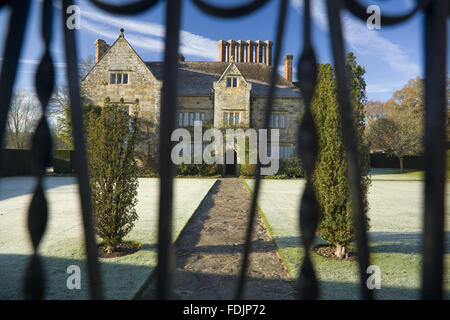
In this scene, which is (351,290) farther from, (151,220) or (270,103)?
(151,220)

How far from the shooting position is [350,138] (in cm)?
65

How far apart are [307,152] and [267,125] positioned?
5.2 inches

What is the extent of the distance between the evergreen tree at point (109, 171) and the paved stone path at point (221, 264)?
1.14 m

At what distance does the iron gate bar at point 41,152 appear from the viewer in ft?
2.39

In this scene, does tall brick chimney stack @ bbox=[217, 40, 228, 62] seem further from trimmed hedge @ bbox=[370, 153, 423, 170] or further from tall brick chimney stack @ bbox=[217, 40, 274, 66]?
trimmed hedge @ bbox=[370, 153, 423, 170]

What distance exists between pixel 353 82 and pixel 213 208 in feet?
18.0

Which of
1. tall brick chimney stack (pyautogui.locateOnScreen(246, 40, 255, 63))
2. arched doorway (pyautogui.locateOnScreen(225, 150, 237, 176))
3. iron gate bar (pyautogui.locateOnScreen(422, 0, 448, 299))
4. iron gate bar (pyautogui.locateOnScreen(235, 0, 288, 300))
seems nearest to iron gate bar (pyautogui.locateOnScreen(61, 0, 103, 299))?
iron gate bar (pyautogui.locateOnScreen(235, 0, 288, 300))

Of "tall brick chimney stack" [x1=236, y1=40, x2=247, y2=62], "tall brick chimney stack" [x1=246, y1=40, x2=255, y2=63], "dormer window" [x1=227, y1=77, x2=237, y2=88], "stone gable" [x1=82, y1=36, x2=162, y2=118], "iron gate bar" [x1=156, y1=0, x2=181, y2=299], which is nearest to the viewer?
"iron gate bar" [x1=156, y1=0, x2=181, y2=299]

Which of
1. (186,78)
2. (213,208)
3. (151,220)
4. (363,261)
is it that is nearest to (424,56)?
(363,261)

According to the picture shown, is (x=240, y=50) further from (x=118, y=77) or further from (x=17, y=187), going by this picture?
(x=17, y=187)

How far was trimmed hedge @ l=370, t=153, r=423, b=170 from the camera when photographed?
28.6 m

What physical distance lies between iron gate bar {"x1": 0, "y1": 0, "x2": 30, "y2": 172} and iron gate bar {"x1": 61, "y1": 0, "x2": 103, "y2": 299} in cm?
10

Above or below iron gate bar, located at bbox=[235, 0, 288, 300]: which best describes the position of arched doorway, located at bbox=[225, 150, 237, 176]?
below

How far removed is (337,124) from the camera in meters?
4.32
